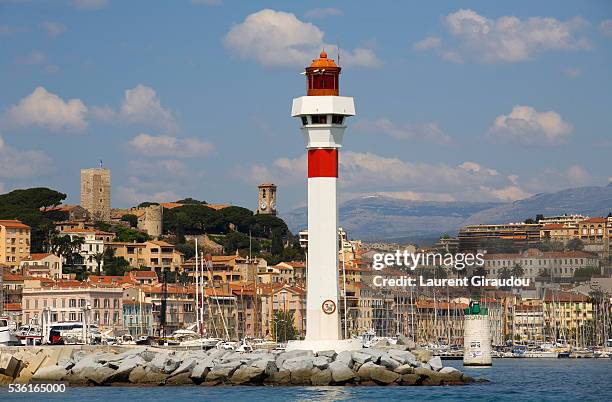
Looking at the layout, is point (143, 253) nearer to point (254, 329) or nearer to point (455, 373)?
point (254, 329)

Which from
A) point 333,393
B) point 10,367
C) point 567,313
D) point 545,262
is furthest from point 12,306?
point 333,393

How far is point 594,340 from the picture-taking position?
88500 millimetres

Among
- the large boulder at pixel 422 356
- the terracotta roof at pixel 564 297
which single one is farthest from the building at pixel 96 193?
the large boulder at pixel 422 356

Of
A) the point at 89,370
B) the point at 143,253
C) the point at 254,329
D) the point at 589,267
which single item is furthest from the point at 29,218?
the point at 89,370

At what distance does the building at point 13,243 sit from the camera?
107m

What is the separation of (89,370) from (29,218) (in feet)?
251

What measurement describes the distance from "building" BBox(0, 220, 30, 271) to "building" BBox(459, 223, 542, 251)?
2801 cm

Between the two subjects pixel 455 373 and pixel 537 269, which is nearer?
pixel 455 373

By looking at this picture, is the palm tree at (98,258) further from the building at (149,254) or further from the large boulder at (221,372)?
the large boulder at (221,372)

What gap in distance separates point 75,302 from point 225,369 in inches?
1629

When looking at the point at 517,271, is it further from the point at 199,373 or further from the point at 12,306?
the point at 199,373

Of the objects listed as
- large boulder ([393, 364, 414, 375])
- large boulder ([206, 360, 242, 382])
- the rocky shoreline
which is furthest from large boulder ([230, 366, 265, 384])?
large boulder ([393, 364, 414, 375])

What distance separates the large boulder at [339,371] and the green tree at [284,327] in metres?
44.0

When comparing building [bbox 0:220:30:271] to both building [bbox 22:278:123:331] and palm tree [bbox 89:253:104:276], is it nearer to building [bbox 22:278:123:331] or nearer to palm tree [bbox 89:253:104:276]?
palm tree [bbox 89:253:104:276]
